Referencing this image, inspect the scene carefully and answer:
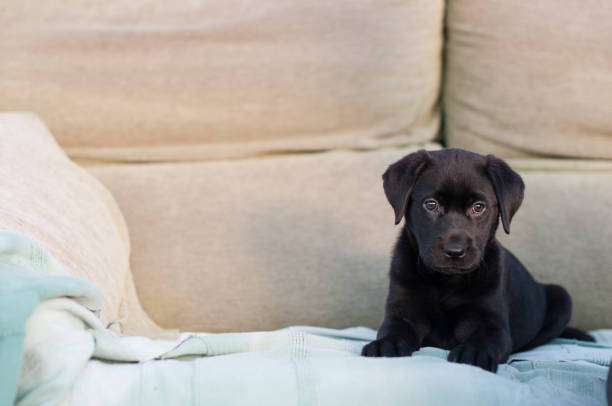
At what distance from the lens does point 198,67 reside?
2.67m

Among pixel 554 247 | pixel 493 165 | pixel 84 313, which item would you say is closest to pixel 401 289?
pixel 493 165

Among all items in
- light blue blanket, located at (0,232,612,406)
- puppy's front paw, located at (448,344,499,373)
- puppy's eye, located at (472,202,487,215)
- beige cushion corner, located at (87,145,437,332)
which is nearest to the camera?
light blue blanket, located at (0,232,612,406)

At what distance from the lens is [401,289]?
2053 mm

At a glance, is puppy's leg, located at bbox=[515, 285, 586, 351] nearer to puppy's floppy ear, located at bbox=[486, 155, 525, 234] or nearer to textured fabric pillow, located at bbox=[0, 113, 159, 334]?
Result: puppy's floppy ear, located at bbox=[486, 155, 525, 234]

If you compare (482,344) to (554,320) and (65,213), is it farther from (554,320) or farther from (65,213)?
(65,213)

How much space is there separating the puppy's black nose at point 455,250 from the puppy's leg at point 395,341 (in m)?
0.26

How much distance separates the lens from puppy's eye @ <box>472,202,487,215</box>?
1975mm

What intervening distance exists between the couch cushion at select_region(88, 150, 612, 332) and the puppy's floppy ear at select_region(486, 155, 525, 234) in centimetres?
63

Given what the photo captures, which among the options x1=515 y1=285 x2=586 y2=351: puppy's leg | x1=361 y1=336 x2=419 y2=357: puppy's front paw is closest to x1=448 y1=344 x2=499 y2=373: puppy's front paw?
x1=361 y1=336 x2=419 y2=357: puppy's front paw

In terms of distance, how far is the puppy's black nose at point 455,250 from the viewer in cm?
186

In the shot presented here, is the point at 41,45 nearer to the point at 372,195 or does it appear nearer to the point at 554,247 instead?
the point at 372,195

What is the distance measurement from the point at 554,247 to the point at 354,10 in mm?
1241

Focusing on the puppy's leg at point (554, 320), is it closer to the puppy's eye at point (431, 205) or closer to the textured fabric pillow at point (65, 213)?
the puppy's eye at point (431, 205)

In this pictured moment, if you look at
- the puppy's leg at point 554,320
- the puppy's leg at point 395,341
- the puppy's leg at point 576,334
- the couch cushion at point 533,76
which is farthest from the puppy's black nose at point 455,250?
the couch cushion at point 533,76
